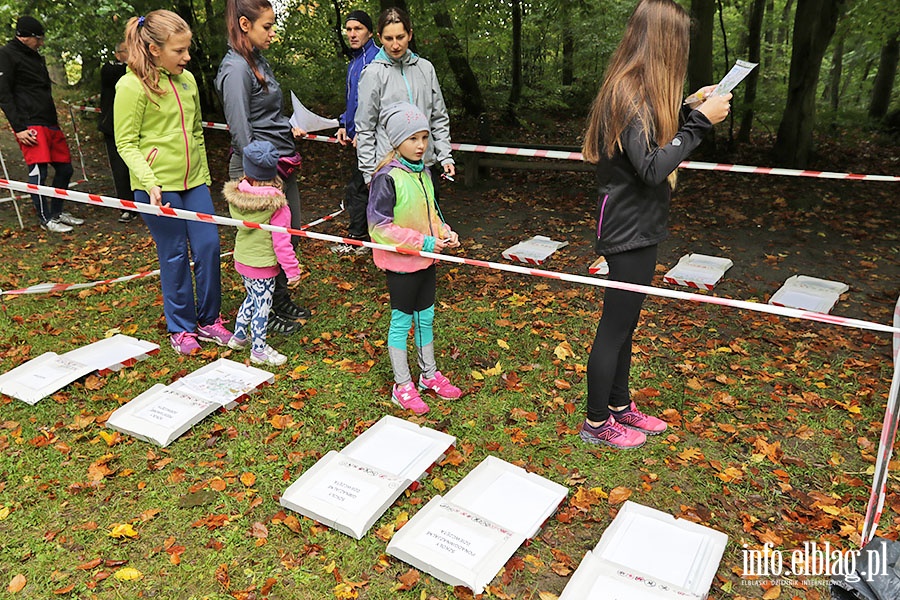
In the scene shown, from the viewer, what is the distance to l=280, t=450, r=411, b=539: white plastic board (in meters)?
2.93

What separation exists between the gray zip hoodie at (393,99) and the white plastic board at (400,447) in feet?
6.97

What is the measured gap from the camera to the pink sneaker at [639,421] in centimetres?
367

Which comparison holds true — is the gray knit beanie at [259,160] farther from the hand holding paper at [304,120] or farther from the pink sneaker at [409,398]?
the pink sneaker at [409,398]

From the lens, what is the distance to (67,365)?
167 inches

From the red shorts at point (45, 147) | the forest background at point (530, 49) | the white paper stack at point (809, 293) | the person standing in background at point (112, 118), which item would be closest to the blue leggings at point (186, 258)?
the person standing in background at point (112, 118)

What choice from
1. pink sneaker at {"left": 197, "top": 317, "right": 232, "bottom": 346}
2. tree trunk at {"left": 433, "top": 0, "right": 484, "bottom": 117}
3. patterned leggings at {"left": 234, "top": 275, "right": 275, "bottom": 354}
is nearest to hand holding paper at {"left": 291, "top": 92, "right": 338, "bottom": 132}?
patterned leggings at {"left": 234, "top": 275, "right": 275, "bottom": 354}

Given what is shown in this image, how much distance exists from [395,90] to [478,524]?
3.28 m

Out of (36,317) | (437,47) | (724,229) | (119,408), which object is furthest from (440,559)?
(437,47)

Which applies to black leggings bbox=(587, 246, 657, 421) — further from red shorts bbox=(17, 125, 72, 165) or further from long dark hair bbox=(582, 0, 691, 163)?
red shorts bbox=(17, 125, 72, 165)

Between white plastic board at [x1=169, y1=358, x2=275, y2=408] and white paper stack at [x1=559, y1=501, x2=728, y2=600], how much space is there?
2339mm

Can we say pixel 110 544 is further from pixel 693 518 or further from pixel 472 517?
pixel 693 518

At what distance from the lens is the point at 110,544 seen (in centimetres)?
288

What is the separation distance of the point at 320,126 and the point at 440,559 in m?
3.63

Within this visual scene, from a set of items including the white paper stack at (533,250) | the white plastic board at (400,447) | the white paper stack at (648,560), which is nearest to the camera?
the white paper stack at (648,560)
